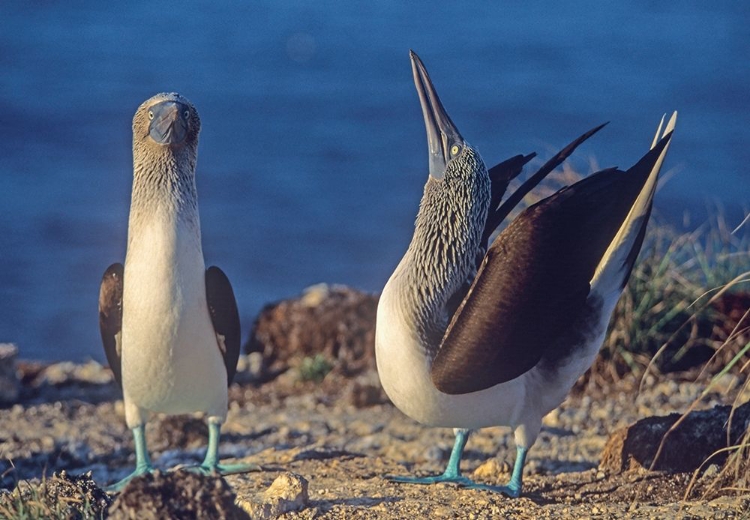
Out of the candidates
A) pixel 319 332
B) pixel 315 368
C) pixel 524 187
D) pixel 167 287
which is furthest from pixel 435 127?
pixel 319 332

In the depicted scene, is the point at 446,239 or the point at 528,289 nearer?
the point at 528,289

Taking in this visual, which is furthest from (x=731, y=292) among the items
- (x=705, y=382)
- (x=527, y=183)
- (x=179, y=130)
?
(x=179, y=130)

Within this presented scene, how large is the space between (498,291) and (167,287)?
1.68 meters

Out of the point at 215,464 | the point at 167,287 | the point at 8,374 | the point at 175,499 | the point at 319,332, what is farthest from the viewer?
the point at 319,332

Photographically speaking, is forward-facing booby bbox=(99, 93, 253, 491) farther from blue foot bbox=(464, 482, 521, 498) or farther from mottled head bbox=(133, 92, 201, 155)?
blue foot bbox=(464, 482, 521, 498)

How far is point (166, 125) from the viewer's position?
6129 millimetres

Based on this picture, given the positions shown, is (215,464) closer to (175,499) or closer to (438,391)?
(438,391)

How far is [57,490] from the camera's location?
16.8ft

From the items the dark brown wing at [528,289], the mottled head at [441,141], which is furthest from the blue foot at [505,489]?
the mottled head at [441,141]

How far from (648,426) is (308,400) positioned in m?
3.78

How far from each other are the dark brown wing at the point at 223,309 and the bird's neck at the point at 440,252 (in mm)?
918

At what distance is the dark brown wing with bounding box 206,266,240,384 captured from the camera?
6289 millimetres

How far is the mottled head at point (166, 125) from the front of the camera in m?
6.13

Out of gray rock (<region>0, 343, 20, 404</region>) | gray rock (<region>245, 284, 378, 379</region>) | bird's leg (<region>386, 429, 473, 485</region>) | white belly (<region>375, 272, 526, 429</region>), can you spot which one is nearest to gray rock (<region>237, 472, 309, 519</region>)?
white belly (<region>375, 272, 526, 429</region>)
